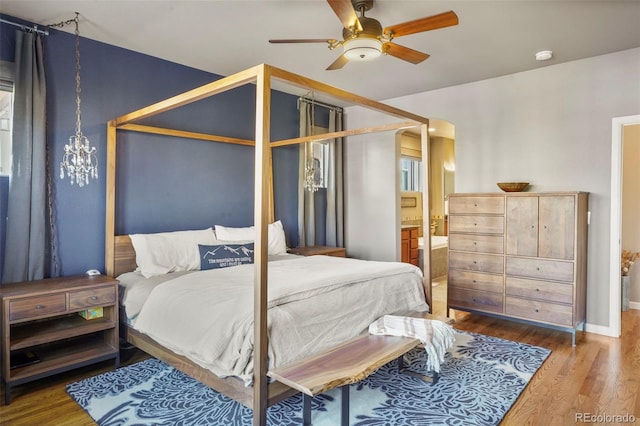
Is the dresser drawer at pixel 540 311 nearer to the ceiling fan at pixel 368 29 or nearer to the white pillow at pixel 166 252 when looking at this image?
the ceiling fan at pixel 368 29

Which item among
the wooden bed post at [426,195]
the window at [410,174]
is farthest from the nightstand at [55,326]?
the window at [410,174]

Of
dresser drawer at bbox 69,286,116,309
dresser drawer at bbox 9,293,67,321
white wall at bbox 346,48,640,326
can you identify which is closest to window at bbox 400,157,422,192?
white wall at bbox 346,48,640,326

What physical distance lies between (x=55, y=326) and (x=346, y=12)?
297 centimetres

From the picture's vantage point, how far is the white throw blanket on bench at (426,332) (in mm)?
2627

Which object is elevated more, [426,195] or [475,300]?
[426,195]

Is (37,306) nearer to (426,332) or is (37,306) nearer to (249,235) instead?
(249,235)

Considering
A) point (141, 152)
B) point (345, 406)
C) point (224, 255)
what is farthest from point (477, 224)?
point (141, 152)

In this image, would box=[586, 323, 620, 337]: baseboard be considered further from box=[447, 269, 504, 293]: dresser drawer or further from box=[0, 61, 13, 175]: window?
box=[0, 61, 13, 175]: window

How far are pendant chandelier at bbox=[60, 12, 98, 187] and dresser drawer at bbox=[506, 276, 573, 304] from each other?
12.9 ft

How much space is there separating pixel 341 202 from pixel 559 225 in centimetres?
287

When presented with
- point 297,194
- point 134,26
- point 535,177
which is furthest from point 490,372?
point 134,26

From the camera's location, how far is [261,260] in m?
2.06

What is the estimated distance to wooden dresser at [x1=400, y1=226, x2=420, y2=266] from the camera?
6.35 metres

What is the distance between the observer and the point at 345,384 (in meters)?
2.05
